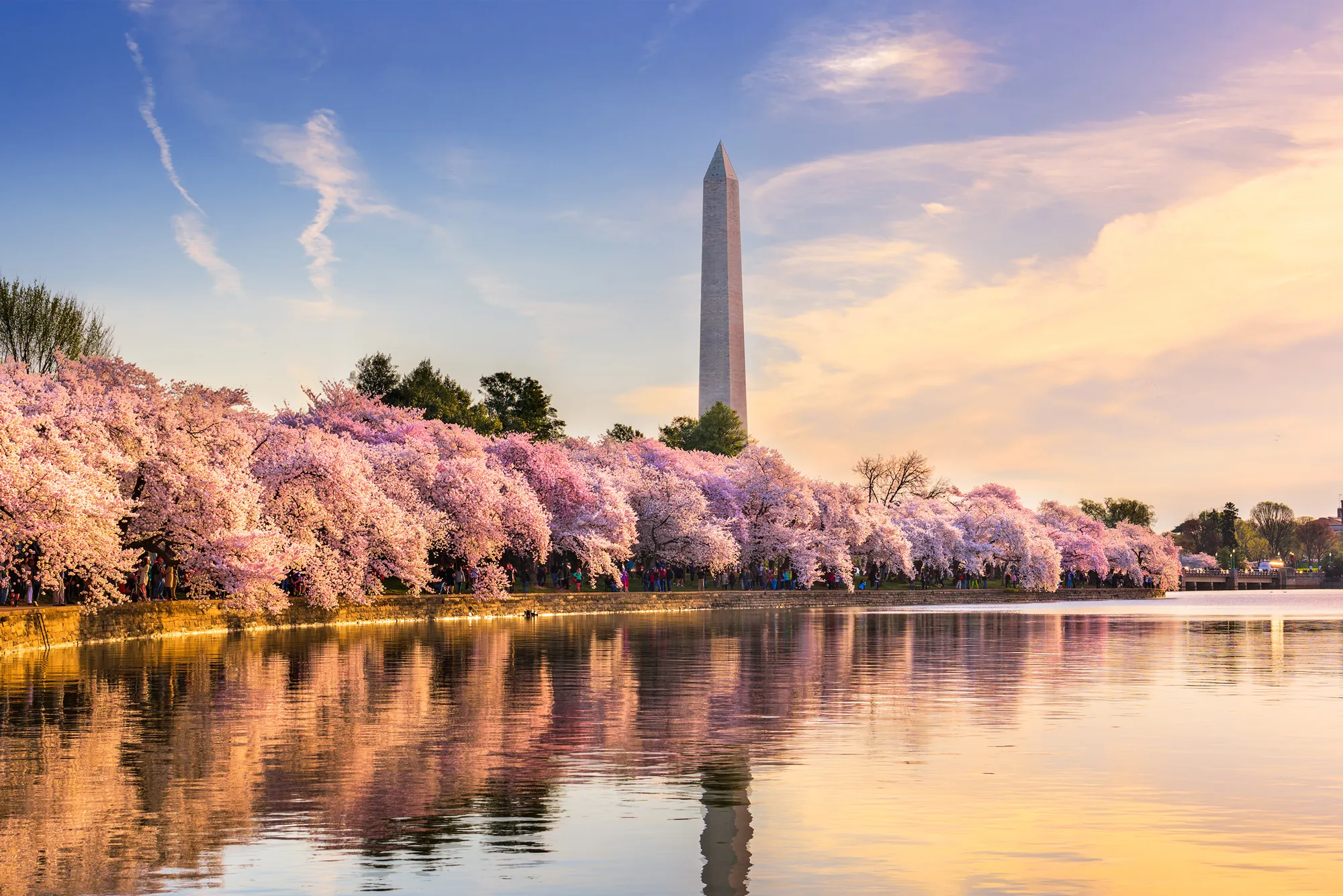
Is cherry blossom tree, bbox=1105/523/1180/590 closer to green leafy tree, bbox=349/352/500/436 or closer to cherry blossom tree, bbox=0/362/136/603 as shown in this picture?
green leafy tree, bbox=349/352/500/436

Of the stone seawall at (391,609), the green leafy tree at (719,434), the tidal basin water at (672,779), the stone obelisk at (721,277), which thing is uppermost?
the stone obelisk at (721,277)

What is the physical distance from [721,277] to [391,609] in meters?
55.8

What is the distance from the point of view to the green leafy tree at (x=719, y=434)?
11756 centimetres

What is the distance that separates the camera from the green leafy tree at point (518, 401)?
119 m

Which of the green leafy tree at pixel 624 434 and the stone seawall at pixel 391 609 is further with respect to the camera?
the green leafy tree at pixel 624 434

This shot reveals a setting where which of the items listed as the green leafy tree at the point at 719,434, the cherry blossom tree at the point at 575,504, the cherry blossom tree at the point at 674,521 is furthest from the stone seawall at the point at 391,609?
the green leafy tree at the point at 719,434

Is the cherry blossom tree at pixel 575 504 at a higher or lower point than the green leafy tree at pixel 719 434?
lower

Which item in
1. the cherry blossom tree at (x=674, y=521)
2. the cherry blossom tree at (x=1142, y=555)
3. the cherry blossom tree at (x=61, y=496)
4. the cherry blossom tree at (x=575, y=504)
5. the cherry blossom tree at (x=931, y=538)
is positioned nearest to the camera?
the cherry blossom tree at (x=61, y=496)

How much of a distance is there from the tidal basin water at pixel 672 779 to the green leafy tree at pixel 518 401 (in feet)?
289

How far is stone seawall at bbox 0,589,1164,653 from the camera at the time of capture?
3947 cm

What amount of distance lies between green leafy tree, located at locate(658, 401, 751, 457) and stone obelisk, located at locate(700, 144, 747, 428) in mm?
2340

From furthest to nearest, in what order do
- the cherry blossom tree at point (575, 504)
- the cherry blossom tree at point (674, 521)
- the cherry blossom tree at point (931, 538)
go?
1. the cherry blossom tree at point (931, 538)
2. the cherry blossom tree at point (674, 521)
3. the cherry blossom tree at point (575, 504)

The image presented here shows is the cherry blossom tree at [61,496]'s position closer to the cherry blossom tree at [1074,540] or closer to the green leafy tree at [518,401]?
the green leafy tree at [518,401]

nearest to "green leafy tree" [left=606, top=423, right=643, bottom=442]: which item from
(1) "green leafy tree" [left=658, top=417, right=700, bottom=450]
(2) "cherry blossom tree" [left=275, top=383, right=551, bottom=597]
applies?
(1) "green leafy tree" [left=658, top=417, right=700, bottom=450]
